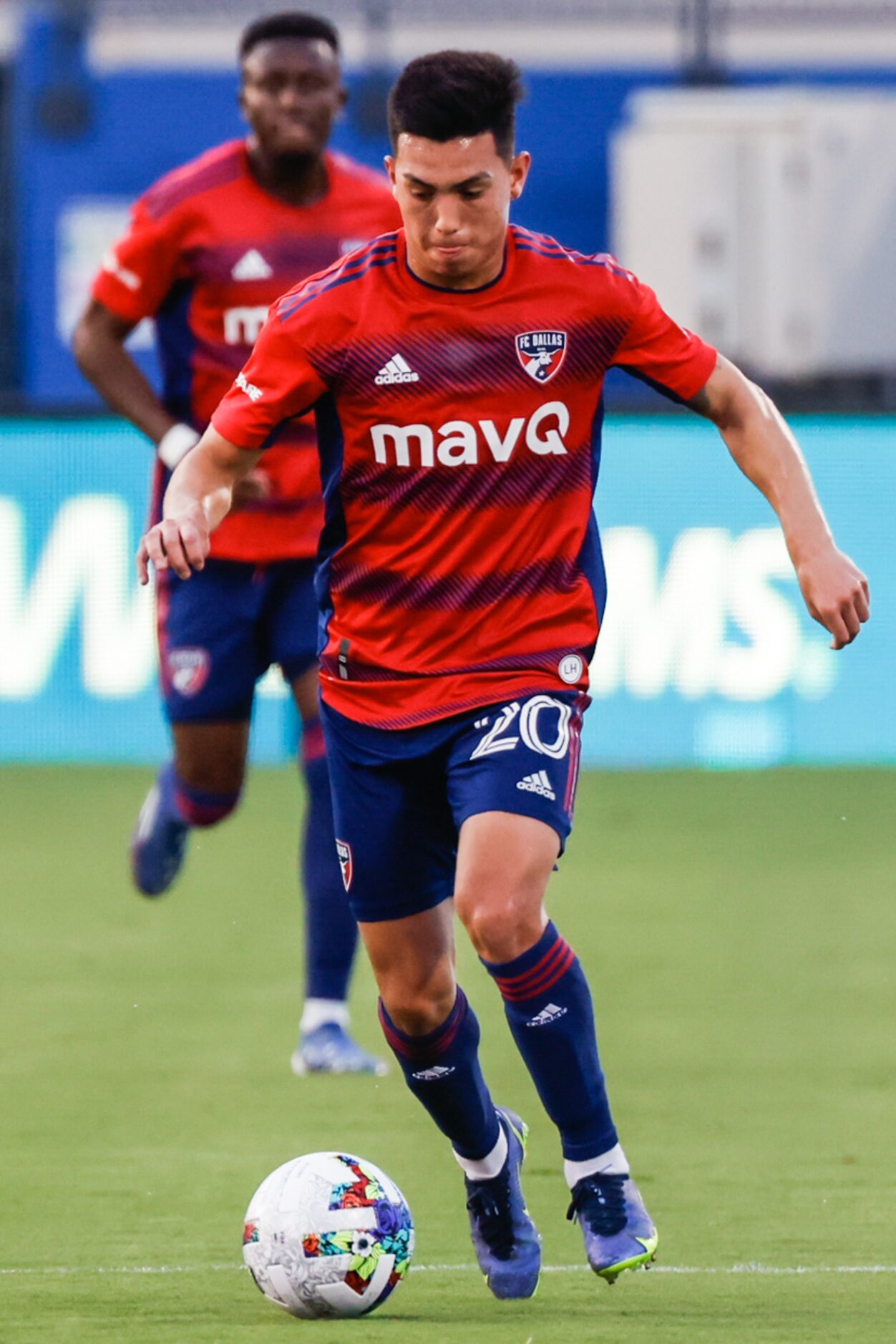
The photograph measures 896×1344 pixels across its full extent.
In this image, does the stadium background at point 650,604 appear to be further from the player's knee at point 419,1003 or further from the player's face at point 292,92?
the player's knee at point 419,1003

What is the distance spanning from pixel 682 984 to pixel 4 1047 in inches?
77.1

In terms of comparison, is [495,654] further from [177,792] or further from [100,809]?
[100,809]

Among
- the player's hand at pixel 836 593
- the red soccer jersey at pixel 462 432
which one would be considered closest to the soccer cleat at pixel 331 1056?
the red soccer jersey at pixel 462 432

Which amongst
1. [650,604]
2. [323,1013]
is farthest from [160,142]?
[323,1013]

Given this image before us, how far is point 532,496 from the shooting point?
444 centimetres

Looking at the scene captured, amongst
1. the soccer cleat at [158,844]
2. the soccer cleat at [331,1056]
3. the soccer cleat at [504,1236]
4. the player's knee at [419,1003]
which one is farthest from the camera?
the soccer cleat at [158,844]

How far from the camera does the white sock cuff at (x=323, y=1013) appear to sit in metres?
6.37

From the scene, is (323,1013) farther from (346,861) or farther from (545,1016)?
(545,1016)

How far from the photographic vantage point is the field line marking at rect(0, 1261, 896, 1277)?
4426 mm

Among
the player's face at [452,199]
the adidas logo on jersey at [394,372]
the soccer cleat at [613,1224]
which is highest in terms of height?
the player's face at [452,199]

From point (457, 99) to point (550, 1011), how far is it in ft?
5.00

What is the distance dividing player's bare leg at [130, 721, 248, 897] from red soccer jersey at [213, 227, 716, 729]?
8.02ft

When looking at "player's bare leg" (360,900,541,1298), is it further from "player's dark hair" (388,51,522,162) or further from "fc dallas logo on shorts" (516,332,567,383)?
"player's dark hair" (388,51,522,162)

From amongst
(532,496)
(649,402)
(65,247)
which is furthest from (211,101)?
(532,496)
